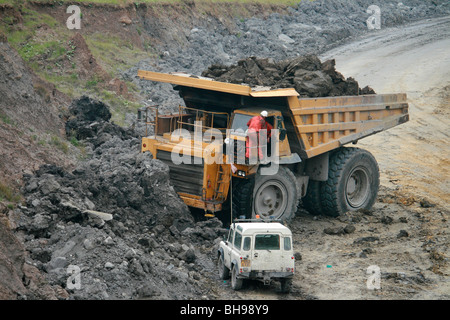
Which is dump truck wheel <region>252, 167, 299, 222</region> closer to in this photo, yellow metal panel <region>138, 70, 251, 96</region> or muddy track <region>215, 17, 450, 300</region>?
muddy track <region>215, 17, 450, 300</region>

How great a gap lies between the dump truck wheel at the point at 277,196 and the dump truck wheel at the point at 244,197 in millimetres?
272

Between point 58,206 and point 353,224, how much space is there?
7.16 metres

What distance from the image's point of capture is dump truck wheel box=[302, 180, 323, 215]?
16.7 m

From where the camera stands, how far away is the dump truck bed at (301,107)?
15.0m

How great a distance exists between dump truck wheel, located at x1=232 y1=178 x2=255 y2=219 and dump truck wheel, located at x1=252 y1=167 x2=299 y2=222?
0.27m

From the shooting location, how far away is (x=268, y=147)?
587 inches

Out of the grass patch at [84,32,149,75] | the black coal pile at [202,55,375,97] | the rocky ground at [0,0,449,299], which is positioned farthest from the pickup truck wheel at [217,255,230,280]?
the grass patch at [84,32,149,75]

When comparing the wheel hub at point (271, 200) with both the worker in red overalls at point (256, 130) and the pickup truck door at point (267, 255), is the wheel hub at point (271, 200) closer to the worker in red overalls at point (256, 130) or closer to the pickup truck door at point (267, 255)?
the worker in red overalls at point (256, 130)

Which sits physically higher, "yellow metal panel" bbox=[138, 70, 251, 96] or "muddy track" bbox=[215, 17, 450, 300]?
"yellow metal panel" bbox=[138, 70, 251, 96]

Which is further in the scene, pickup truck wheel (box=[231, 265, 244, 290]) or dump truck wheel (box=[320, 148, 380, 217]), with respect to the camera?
dump truck wheel (box=[320, 148, 380, 217])

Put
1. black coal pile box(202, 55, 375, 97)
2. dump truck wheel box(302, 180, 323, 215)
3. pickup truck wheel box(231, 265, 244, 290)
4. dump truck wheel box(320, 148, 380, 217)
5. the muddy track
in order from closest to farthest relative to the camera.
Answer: pickup truck wheel box(231, 265, 244, 290)
the muddy track
black coal pile box(202, 55, 375, 97)
dump truck wheel box(320, 148, 380, 217)
dump truck wheel box(302, 180, 323, 215)

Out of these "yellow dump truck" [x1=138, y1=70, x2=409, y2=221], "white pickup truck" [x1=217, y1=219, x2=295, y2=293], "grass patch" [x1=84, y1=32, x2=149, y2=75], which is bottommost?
"white pickup truck" [x1=217, y1=219, x2=295, y2=293]

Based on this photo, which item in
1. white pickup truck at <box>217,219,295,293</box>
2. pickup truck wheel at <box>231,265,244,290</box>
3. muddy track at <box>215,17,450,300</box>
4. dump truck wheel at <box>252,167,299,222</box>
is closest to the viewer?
white pickup truck at <box>217,219,295,293</box>

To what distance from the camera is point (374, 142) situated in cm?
2367
